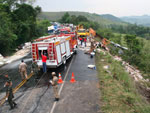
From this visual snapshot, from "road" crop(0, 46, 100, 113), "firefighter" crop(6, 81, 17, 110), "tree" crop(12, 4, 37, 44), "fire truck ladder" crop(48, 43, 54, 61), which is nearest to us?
"firefighter" crop(6, 81, 17, 110)

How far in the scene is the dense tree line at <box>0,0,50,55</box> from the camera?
22.8m

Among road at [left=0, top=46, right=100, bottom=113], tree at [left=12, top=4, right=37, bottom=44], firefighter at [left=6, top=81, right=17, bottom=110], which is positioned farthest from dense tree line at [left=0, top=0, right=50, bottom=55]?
firefighter at [left=6, top=81, right=17, bottom=110]

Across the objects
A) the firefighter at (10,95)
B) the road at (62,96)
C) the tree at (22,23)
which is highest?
the tree at (22,23)

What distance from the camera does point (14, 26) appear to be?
2777 cm

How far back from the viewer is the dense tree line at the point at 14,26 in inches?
898

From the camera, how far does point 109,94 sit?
32.0ft

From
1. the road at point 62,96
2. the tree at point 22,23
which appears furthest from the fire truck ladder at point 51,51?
Result: the tree at point 22,23

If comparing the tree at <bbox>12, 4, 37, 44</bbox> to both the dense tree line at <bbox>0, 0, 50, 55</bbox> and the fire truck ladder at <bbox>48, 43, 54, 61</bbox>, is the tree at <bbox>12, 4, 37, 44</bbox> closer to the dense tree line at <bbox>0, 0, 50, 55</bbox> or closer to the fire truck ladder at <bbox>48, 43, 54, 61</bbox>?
the dense tree line at <bbox>0, 0, 50, 55</bbox>

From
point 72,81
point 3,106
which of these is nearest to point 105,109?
point 72,81

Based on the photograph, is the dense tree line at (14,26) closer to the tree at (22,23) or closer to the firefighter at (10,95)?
the tree at (22,23)

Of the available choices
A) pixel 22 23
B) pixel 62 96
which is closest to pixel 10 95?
pixel 62 96

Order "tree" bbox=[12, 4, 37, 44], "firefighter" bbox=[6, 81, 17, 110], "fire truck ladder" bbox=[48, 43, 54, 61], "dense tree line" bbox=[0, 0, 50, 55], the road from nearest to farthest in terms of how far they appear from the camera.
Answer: "firefighter" bbox=[6, 81, 17, 110], the road, "fire truck ladder" bbox=[48, 43, 54, 61], "dense tree line" bbox=[0, 0, 50, 55], "tree" bbox=[12, 4, 37, 44]

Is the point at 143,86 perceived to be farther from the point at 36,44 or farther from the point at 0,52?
the point at 0,52

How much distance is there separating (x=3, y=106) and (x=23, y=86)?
2.76m
